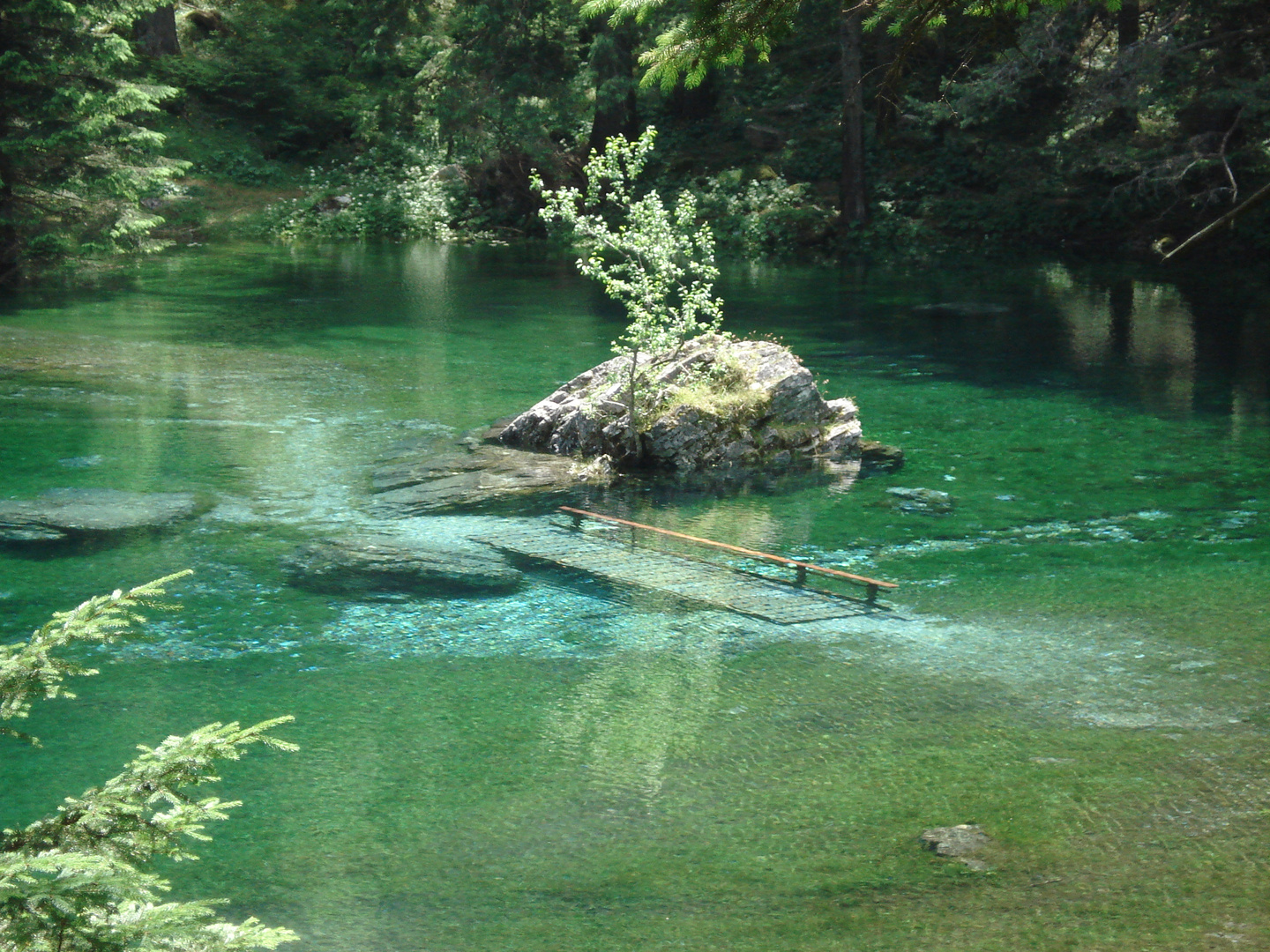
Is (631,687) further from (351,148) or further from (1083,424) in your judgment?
(351,148)

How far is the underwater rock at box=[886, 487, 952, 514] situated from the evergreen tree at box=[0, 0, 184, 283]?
1481 centimetres

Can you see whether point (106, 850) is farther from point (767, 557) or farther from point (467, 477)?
point (467, 477)

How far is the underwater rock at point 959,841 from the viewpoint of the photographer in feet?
18.0

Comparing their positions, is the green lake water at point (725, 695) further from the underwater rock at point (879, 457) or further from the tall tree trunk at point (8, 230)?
the tall tree trunk at point (8, 230)

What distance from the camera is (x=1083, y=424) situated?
44.9ft

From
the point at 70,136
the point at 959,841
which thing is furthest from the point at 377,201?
the point at 959,841

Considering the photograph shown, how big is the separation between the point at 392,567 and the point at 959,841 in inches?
193

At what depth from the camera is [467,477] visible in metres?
11.6

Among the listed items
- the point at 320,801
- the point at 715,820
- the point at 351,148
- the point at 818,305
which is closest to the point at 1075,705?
the point at 715,820

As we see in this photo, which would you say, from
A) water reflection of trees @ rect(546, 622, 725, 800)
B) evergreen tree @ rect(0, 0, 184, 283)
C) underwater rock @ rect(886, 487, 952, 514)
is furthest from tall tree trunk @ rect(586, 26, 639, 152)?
water reflection of trees @ rect(546, 622, 725, 800)

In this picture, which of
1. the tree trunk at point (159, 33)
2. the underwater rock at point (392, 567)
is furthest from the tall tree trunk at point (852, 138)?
the tree trunk at point (159, 33)

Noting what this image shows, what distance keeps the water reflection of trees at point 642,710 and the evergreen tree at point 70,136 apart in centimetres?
1613

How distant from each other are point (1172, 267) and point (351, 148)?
23459 millimetres

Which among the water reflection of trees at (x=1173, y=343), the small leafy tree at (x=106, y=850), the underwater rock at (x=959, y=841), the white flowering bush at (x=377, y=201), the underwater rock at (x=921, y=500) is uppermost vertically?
the white flowering bush at (x=377, y=201)
